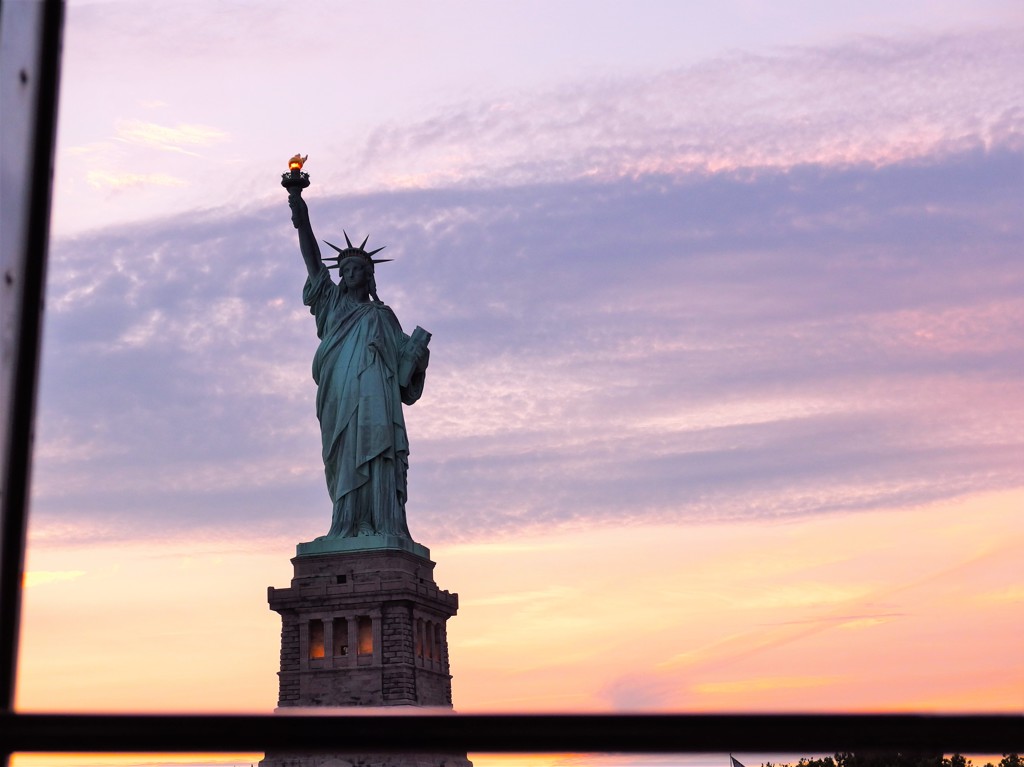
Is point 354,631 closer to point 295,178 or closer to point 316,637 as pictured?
point 316,637

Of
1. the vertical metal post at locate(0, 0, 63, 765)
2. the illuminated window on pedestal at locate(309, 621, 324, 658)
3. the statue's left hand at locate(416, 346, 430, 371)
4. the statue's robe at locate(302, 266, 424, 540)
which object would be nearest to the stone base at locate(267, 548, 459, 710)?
the illuminated window on pedestal at locate(309, 621, 324, 658)

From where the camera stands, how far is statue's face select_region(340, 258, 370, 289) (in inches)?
1673

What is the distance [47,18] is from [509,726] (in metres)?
1.36

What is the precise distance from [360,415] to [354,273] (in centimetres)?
444

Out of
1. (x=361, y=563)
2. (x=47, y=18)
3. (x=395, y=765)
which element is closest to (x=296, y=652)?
(x=361, y=563)

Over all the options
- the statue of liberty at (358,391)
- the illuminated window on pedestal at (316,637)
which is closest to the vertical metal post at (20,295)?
the statue of liberty at (358,391)

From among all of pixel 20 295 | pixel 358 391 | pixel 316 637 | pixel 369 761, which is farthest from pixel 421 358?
pixel 20 295

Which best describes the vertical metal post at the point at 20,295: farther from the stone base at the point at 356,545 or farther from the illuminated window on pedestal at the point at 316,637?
the illuminated window on pedestal at the point at 316,637

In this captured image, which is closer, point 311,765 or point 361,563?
point 311,765

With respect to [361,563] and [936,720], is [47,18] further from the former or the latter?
[361,563]

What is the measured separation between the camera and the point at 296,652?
135 ft

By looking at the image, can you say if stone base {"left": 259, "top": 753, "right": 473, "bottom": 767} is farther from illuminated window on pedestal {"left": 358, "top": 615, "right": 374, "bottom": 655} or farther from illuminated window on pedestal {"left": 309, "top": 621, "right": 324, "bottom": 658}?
illuminated window on pedestal {"left": 358, "top": 615, "right": 374, "bottom": 655}

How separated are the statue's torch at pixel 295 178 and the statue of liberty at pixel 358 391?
3 cm

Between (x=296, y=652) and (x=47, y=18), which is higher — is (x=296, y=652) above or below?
above
